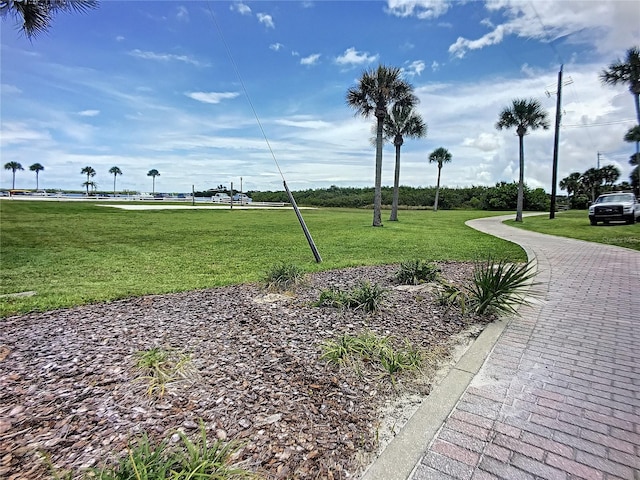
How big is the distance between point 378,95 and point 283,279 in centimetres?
1494

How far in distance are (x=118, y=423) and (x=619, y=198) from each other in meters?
22.6

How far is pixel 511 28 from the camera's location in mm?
10781

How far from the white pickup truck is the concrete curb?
19.0 metres

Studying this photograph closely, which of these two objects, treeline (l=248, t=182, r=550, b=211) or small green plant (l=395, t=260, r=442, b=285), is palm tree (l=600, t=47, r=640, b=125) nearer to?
small green plant (l=395, t=260, r=442, b=285)

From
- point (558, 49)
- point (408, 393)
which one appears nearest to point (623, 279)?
point (408, 393)

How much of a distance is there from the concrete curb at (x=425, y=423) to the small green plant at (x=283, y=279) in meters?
2.66

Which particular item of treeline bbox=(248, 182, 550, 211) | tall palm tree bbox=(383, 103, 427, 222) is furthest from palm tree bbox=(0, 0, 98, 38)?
treeline bbox=(248, 182, 550, 211)

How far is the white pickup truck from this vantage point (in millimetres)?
16531

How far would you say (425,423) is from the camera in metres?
2.03

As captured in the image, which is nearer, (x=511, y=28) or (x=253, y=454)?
(x=253, y=454)

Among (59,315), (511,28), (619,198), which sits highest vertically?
(511,28)

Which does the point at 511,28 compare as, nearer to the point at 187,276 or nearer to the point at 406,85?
the point at 406,85

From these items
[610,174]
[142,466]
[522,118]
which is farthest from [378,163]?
[610,174]

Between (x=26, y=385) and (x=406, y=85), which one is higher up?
(x=406, y=85)
